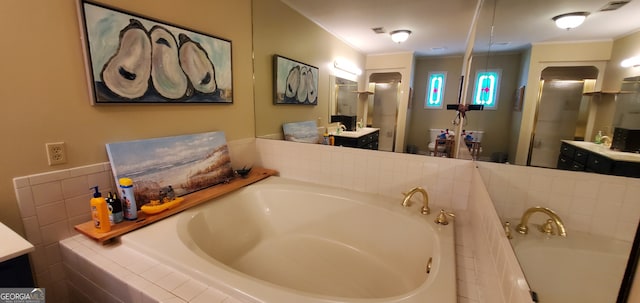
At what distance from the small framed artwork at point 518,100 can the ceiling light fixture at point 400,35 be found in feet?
2.95

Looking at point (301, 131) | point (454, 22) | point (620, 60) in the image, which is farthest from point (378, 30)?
point (620, 60)

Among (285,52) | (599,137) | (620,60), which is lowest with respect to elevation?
(599,137)

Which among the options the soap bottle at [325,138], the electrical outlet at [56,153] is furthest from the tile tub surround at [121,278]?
the soap bottle at [325,138]

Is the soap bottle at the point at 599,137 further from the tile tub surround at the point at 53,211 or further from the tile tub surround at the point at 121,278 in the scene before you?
the tile tub surround at the point at 53,211

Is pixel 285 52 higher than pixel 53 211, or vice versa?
pixel 285 52

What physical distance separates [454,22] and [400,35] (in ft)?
1.34

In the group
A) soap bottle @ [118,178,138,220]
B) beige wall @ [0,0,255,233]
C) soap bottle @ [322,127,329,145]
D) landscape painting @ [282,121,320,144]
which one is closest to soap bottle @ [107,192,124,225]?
soap bottle @ [118,178,138,220]

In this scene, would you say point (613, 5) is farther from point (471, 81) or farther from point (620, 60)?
point (471, 81)

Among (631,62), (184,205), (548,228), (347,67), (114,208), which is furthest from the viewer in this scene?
(347,67)

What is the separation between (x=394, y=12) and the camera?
2053 millimetres

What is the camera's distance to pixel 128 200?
1435mm

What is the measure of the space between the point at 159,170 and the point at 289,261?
109cm

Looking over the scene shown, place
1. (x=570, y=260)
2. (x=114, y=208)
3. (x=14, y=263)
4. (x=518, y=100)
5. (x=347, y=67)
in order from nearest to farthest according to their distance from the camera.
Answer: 1. (x=14, y=263)
2. (x=570, y=260)
3. (x=114, y=208)
4. (x=518, y=100)
5. (x=347, y=67)

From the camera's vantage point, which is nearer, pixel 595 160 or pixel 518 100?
pixel 595 160
